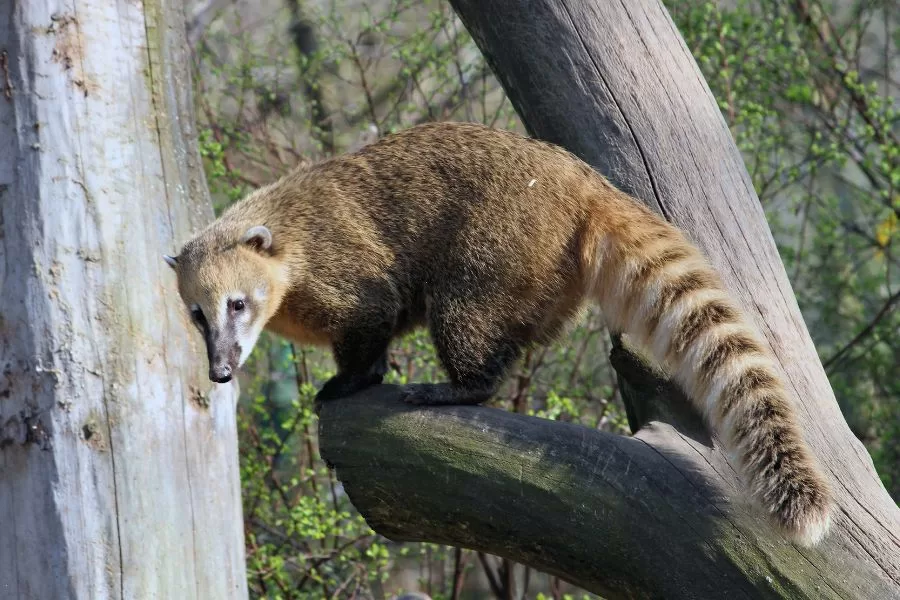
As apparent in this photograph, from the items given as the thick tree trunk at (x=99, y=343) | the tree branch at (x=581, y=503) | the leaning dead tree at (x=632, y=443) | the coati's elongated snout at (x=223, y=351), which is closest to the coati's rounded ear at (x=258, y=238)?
the coati's elongated snout at (x=223, y=351)

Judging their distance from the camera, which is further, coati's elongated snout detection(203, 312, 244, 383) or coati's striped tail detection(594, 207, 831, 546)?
coati's elongated snout detection(203, 312, 244, 383)

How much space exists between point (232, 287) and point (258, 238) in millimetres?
218

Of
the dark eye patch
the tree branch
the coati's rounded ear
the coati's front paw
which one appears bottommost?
the tree branch

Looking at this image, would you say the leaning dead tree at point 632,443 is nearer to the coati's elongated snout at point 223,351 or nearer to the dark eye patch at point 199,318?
the coati's elongated snout at point 223,351

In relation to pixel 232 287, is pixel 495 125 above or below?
above

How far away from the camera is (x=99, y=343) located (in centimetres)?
396

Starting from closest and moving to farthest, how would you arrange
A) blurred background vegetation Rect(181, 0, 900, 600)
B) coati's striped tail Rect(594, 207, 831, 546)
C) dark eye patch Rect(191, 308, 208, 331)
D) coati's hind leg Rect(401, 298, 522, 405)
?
coati's striped tail Rect(594, 207, 831, 546), coati's hind leg Rect(401, 298, 522, 405), dark eye patch Rect(191, 308, 208, 331), blurred background vegetation Rect(181, 0, 900, 600)

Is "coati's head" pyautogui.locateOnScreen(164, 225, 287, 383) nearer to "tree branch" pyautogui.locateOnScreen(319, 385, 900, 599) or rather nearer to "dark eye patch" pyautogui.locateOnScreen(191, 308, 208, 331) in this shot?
"dark eye patch" pyautogui.locateOnScreen(191, 308, 208, 331)

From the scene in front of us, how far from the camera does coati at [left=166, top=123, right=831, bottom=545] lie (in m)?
3.69

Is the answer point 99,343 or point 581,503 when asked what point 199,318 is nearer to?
point 99,343

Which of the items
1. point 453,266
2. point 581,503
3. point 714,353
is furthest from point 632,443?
point 453,266

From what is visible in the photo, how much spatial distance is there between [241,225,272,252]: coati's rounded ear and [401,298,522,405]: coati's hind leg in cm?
71

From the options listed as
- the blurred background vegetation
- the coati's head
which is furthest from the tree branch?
the blurred background vegetation

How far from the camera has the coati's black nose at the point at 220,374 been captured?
3.71 m
